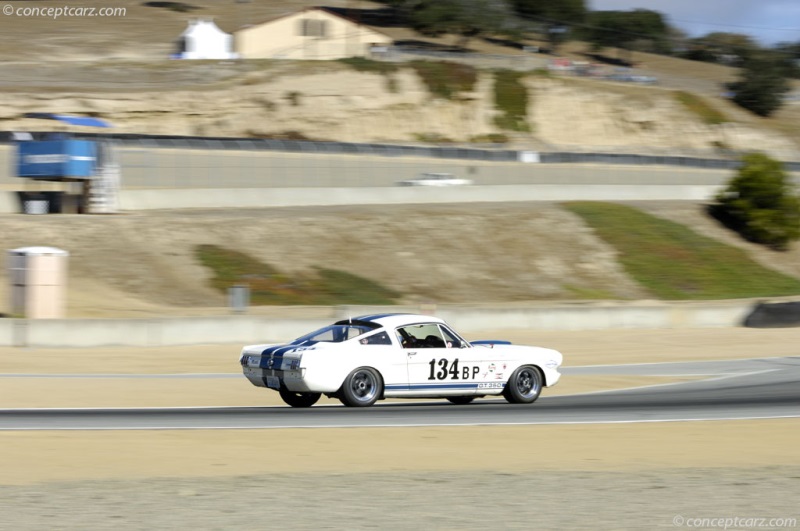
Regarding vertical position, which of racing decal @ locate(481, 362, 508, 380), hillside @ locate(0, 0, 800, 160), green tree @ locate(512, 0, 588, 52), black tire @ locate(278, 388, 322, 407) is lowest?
black tire @ locate(278, 388, 322, 407)

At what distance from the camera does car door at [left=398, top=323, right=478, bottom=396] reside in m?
15.3

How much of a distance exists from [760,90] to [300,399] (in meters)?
81.1

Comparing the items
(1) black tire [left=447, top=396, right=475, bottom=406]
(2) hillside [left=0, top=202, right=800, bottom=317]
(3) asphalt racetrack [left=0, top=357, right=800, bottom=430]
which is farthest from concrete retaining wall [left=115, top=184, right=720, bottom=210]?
(1) black tire [left=447, top=396, right=475, bottom=406]

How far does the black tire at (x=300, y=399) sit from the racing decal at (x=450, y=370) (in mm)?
1658

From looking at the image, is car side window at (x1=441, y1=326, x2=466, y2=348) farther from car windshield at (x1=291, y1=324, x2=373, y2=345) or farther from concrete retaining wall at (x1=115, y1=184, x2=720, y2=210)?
concrete retaining wall at (x1=115, y1=184, x2=720, y2=210)

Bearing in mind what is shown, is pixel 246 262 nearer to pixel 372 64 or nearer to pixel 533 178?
pixel 533 178

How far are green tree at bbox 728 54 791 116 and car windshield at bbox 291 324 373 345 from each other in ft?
264

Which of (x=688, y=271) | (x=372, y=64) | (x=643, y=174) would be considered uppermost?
(x=372, y=64)

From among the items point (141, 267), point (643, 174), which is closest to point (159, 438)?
point (141, 267)

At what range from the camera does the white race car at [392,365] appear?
14617 mm

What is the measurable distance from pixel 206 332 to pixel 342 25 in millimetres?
69800

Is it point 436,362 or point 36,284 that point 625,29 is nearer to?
point 36,284

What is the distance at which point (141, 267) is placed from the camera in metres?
36.2

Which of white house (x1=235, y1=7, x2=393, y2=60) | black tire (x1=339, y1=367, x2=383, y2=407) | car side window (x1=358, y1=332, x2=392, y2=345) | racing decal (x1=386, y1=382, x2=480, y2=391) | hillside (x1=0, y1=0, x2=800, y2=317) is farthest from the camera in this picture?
white house (x1=235, y1=7, x2=393, y2=60)
